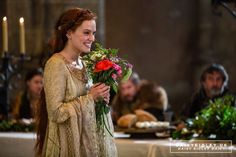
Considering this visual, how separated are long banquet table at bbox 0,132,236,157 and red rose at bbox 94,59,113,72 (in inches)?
38.9

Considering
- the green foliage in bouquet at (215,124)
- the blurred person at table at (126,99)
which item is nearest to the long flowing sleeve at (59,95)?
the green foliage in bouquet at (215,124)

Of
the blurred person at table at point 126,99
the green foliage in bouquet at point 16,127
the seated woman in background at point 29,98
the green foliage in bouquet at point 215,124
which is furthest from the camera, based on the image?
the blurred person at table at point 126,99

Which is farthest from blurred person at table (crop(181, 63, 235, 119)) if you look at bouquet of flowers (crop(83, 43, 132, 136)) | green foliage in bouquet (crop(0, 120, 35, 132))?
bouquet of flowers (crop(83, 43, 132, 136))

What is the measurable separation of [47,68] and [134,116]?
1890mm

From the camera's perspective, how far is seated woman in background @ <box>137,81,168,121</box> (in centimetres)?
741

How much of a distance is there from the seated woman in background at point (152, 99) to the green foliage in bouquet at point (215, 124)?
1528 mm

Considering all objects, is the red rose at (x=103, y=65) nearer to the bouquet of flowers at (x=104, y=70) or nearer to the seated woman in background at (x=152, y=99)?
the bouquet of flowers at (x=104, y=70)

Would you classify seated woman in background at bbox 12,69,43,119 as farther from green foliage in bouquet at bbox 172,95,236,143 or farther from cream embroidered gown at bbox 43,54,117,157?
cream embroidered gown at bbox 43,54,117,157

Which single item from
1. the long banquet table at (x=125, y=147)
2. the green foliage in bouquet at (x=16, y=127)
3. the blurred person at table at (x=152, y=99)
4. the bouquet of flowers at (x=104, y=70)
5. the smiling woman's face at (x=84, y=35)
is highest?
the smiling woman's face at (x=84, y=35)

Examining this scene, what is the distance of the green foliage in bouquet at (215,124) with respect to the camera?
553 cm

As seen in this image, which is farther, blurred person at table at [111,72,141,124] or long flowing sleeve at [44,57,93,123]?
blurred person at table at [111,72,141,124]

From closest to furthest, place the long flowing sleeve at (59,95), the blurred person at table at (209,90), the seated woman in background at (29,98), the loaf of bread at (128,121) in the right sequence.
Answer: the long flowing sleeve at (59,95) < the loaf of bread at (128,121) < the blurred person at table at (209,90) < the seated woman in background at (29,98)

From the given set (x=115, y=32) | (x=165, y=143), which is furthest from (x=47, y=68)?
(x=115, y=32)

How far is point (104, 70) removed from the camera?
4.57 metres
